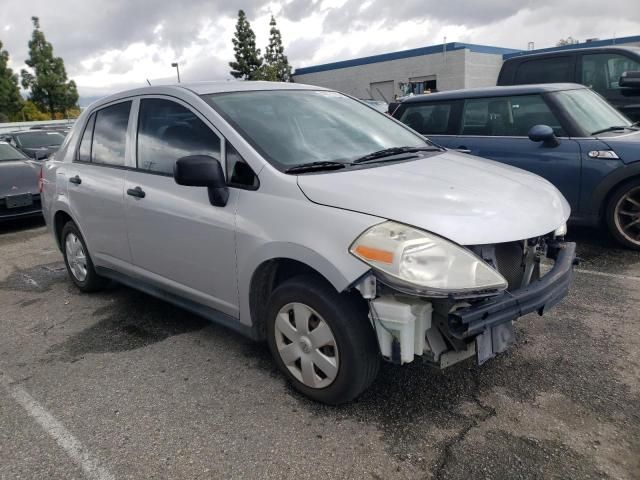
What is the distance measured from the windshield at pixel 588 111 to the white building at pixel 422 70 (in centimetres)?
2133

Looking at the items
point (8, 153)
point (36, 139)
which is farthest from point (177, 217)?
point (36, 139)

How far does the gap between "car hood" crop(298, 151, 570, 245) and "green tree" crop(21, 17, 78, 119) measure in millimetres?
38436

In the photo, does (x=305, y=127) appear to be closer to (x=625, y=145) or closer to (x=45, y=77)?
(x=625, y=145)

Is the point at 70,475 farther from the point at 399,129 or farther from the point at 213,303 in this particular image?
the point at 399,129

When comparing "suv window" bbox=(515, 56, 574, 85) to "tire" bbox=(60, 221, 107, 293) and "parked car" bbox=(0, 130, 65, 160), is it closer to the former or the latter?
"tire" bbox=(60, 221, 107, 293)

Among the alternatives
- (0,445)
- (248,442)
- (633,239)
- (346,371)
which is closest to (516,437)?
(346,371)

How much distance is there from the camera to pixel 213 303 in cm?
342

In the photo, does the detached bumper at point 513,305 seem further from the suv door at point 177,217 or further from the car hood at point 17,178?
the car hood at point 17,178

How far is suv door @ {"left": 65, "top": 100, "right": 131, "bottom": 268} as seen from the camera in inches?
→ 161

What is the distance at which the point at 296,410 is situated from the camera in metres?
2.93

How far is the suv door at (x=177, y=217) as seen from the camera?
127 inches

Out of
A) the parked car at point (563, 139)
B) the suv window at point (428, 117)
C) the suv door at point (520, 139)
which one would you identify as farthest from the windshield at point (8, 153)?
the suv door at point (520, 139)

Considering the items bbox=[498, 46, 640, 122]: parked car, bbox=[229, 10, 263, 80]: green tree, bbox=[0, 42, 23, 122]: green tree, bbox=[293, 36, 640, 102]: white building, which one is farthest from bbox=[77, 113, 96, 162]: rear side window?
bbox=[229, 10, 263, 80]: green tree

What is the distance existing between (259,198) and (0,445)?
1826 millimetres
